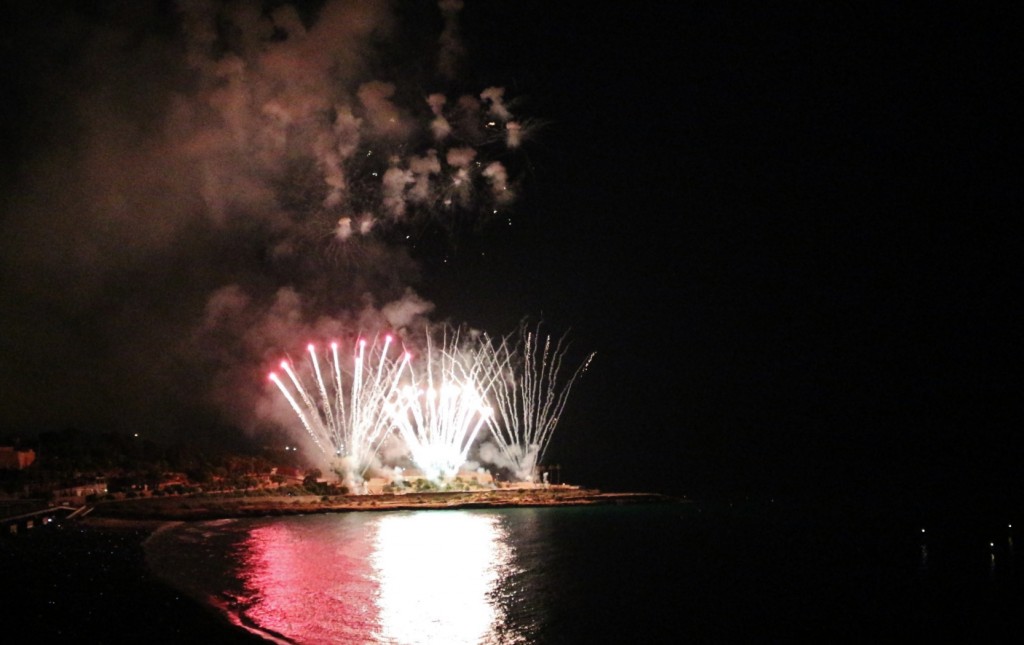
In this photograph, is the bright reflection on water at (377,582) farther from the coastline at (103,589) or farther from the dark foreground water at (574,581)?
the coastline at (103,589)

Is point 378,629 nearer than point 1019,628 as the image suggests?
Yes

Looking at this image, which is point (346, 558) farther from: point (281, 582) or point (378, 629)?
point (378, 629)

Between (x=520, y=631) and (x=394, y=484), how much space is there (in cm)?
3938

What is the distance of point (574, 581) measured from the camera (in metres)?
24.4

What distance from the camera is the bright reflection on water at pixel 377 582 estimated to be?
55.2 feet

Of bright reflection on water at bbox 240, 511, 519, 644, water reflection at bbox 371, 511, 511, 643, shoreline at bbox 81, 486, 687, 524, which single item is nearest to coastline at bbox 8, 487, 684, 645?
shoreline at bbox 81, 486, 687, 524

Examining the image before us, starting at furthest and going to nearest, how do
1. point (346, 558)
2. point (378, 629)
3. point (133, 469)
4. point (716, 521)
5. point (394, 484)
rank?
point (133, 469) < point (394, 484) < point (716, 521) < point (346, 558) < point (378, 629)

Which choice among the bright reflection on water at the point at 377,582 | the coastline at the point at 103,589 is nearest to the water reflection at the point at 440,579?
the bright reflection on water at the point at 377,582

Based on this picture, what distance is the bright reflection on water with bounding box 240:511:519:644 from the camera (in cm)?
1683

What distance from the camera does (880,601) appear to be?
24.5 meters

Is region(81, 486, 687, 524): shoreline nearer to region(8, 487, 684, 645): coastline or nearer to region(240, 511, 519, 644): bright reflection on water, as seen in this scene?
region(8, 487, 684, 645): coastline

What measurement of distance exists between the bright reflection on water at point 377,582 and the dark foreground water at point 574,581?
3.1 inches

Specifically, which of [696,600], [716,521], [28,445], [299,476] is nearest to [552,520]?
[716,521]

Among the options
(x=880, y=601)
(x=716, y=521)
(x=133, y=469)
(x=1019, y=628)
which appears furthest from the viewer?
(x=133, y=469)
